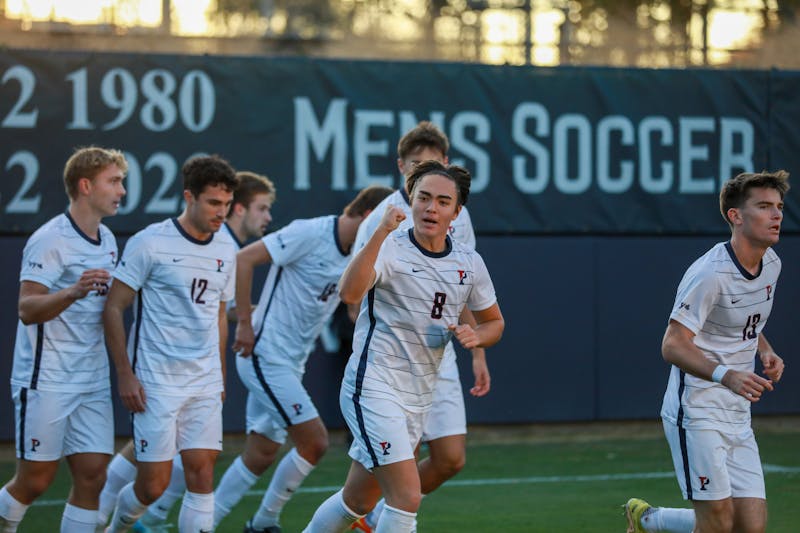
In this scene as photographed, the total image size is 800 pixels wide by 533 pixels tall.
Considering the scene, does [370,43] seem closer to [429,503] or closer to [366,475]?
[429,503]

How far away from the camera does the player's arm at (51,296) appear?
616 cm

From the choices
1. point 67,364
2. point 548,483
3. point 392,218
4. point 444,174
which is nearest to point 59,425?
point 67,364

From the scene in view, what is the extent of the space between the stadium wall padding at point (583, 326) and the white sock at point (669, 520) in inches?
182

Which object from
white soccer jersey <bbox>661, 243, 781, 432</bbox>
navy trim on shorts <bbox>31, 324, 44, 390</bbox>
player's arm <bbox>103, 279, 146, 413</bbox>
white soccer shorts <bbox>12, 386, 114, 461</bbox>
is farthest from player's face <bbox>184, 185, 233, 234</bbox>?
white soccer jersey <bbox>661, 243, 781, 432</bbox>

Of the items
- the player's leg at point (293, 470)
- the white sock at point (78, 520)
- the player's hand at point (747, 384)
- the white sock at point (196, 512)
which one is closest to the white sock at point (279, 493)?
the player's leg at point (293, 470)

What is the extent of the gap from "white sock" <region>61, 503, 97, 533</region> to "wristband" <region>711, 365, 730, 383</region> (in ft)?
10.6

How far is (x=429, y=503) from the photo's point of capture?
340 inches

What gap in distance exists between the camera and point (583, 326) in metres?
11.6

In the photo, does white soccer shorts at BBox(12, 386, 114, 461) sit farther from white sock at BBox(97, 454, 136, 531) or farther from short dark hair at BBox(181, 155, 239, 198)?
short dark hair at BBox(181, 155, 239, 198)

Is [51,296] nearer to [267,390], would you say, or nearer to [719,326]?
[267,390]

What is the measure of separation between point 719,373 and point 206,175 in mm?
2827

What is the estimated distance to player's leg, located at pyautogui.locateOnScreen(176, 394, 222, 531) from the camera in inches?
258

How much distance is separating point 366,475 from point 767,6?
28.7 feet

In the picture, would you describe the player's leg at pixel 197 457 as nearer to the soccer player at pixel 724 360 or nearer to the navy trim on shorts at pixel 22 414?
the navy trim on shorts at pixel 22 414
